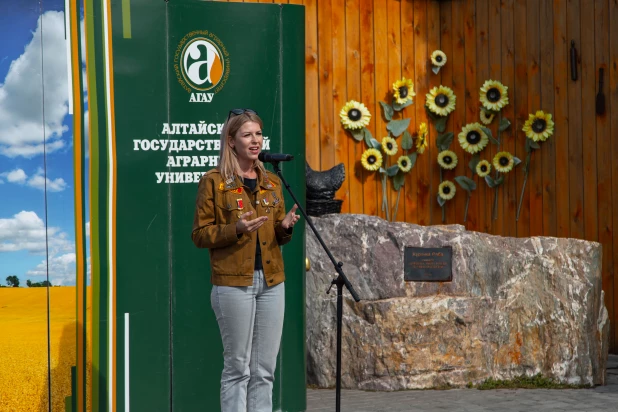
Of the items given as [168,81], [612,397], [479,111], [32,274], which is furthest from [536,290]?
[32,274]

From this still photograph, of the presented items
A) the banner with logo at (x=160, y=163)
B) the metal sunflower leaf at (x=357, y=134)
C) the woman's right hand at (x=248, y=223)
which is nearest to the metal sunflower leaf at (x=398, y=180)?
the metal sunflower leaf at (x=357, y=134)

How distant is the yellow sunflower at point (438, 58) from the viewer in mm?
8422

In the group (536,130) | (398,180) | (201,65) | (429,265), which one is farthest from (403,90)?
(201,65)

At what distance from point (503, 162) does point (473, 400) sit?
112 inches

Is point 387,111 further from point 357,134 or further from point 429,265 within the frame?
point 429,265

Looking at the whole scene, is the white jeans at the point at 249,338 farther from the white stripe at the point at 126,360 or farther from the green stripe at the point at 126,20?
the green stripe at the point at 126,20

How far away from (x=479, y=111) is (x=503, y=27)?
0.76m

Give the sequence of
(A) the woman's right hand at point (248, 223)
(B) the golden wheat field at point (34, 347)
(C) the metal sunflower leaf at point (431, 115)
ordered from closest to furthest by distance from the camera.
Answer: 1. (A) the woman's right hand at point (248, 223)
2. (B) the golden wheat field at point (34, 347)
3. (C) the metal sunflower leaf at point (431, 115)

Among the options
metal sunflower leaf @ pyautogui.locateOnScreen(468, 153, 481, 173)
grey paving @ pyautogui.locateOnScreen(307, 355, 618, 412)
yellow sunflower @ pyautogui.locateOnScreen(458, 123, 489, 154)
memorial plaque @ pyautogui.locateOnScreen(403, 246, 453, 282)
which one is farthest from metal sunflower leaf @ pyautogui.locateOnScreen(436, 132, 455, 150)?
grey paving @ pyautogui.locateOnScreen(307, 355, 618, 412)

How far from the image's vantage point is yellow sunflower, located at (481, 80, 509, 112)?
8.04m

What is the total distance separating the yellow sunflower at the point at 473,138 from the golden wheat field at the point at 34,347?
177 inches

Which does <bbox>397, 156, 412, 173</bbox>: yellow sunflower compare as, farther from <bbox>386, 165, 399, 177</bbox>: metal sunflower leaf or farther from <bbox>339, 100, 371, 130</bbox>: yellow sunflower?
<bbox>339, 100, 371, 130</bbox>: yellow sunflower

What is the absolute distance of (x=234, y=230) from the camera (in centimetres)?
386

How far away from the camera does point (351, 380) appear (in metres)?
6.33
